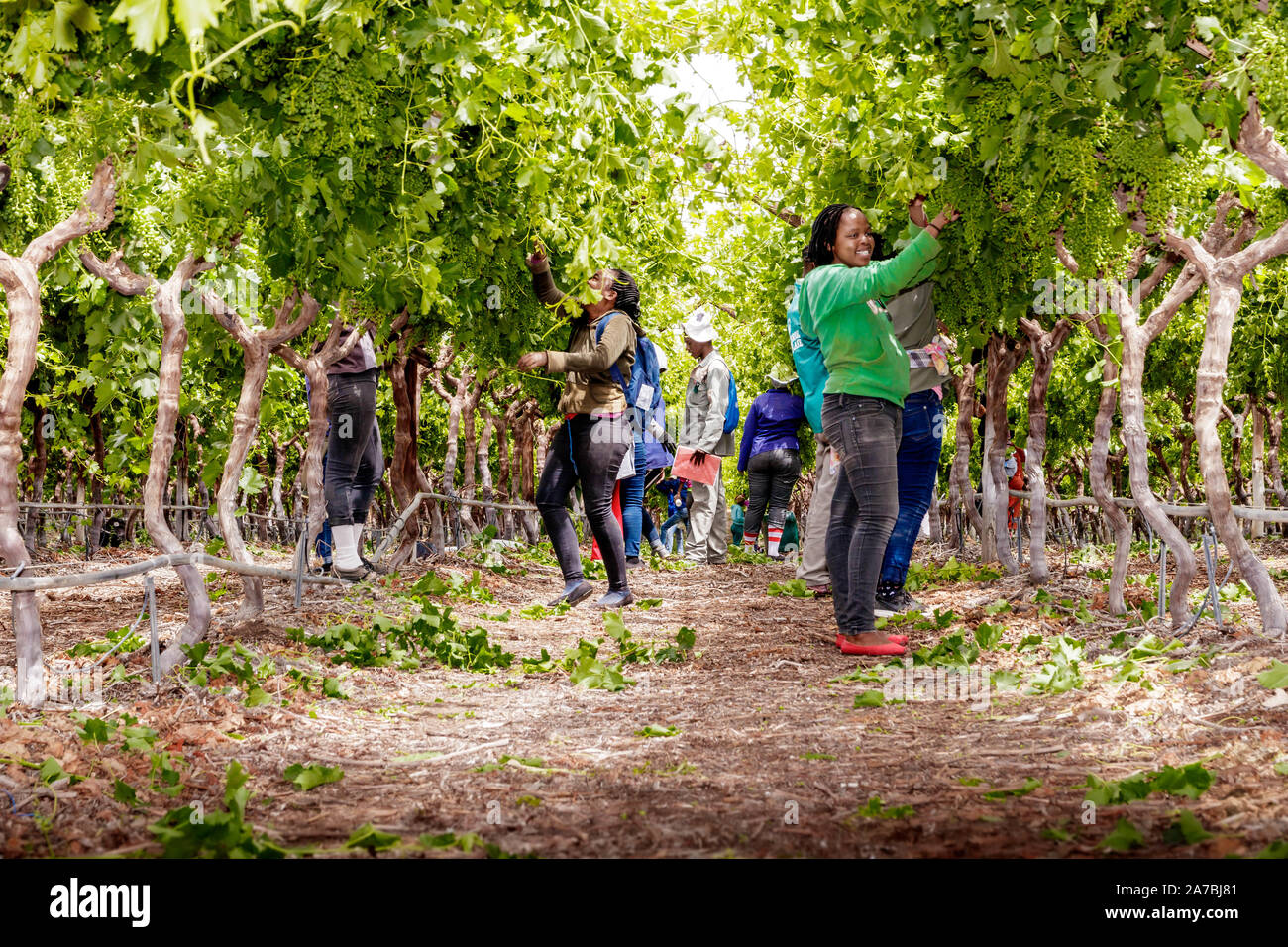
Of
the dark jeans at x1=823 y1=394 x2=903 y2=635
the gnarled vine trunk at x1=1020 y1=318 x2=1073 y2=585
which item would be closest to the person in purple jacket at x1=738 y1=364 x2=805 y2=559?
the gnarled vine trunk at x1=1020 y1=318 x2=1073 y2=585

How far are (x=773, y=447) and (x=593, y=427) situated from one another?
4241mm

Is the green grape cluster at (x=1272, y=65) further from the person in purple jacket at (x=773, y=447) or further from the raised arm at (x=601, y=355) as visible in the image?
the person in purple jacket at (x=773, y=447)

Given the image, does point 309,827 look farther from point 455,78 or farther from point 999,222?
point 999,222

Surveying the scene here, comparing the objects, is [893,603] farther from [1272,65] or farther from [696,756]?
[1272,65]

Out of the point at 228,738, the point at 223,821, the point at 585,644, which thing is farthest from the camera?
the point at 585,644

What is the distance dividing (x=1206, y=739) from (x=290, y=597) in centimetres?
513

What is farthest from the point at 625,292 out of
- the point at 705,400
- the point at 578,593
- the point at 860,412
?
the point at 705,400

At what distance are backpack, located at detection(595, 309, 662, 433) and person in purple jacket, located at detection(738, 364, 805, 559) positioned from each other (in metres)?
1.20

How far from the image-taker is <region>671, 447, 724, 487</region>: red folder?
1036cm

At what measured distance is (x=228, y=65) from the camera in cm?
346

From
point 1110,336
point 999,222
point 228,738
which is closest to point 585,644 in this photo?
point 228,738

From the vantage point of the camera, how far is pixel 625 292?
22.1 feet

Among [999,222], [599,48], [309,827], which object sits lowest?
[309,827]
